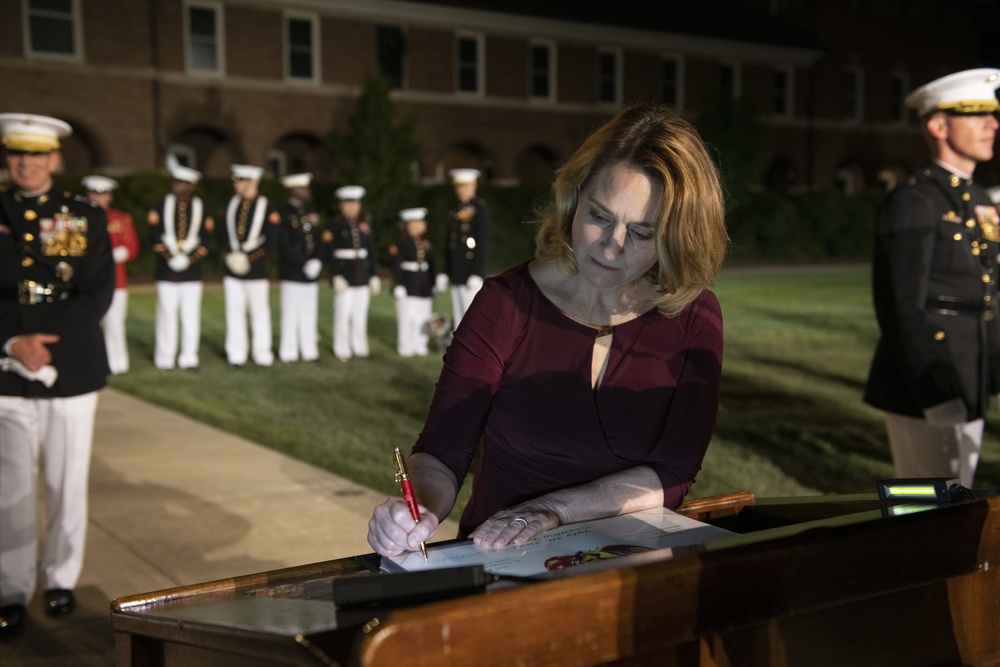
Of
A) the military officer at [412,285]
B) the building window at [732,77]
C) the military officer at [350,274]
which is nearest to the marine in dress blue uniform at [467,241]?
the military officer at [412,285]

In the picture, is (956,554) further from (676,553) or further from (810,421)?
(810,421)

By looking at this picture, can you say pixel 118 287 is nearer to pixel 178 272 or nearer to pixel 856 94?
pixel 178 272

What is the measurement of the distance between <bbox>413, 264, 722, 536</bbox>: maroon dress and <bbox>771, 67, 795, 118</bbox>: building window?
43.9 meters

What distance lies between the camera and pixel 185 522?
6.26 meters

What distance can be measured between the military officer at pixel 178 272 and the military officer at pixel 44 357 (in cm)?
766

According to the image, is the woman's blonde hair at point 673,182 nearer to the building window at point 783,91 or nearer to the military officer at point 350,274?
the military officer at point 350,274

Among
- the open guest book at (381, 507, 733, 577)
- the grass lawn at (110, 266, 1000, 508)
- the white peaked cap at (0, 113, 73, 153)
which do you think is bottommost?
the grass lawn at (110, 266, 1000, 508)

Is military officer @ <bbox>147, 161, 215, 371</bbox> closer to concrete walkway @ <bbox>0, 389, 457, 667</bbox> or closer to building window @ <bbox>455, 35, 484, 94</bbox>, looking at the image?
concrete walkway @ <bbox>0, 389, 457, 667</bbox>

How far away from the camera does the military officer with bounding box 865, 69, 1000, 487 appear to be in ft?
14.1

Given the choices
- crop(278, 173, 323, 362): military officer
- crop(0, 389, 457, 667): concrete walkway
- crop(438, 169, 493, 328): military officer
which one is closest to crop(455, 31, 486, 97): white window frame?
crop(438, 169, 493, 328): military officer

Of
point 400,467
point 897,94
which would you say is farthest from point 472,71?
point 400,467

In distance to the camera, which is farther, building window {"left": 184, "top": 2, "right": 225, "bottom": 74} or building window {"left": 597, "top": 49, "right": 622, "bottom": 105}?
building window {"left": 597, "top": 49, "right": 622, "bottom": 105}

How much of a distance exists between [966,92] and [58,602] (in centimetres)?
451

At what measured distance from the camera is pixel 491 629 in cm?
135
